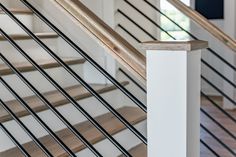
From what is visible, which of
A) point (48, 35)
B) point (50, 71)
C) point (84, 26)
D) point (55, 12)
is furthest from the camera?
point (55, 12)

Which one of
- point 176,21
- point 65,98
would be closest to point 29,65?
point 65,98

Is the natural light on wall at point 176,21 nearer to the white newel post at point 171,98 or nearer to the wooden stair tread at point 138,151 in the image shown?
the wooden stair tread at point 138,151

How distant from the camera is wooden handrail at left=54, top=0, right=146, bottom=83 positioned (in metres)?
1.37

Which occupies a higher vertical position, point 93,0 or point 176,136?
point 93,0

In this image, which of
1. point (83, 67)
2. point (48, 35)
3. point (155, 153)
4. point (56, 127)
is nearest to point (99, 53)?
point (83, 67)

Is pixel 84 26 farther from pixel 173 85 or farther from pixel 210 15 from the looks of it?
pixel 210 15

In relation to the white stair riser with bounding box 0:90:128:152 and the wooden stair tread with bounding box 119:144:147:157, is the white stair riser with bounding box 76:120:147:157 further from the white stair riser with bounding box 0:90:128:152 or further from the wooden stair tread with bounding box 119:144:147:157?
the white stair riser with bounding box 0:90:128:152

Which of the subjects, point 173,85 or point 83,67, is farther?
point 83,67

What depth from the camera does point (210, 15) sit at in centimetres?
633

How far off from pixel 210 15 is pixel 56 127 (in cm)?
443

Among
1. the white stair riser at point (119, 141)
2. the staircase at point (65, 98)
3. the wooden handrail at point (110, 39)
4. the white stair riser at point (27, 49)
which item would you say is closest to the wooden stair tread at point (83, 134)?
the staircase at point (65, 98)

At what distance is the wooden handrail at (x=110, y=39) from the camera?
1371mm

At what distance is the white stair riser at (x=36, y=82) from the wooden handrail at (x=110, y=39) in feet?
3.81

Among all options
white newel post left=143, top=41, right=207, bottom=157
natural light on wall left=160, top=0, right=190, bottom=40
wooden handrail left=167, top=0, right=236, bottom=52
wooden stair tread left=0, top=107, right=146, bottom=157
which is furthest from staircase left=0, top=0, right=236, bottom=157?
natural light on wall left=160, top=0, right=190, bottom=40
